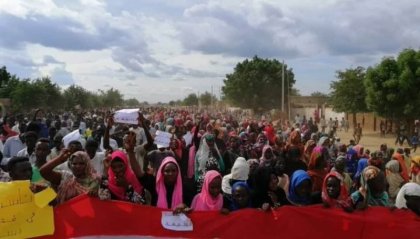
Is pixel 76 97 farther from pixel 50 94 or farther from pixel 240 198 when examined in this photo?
pixel 240 198

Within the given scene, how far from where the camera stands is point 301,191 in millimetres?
5012

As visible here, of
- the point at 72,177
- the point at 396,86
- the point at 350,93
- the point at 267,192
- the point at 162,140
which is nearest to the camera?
the point at 72,177

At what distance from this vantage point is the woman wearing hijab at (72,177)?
14.8 ft

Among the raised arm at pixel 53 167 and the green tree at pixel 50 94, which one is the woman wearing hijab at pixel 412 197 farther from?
the green tree at pixel 50 94

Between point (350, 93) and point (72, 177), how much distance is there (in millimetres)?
38566

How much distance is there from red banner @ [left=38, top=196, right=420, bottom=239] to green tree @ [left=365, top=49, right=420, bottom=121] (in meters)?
27.6

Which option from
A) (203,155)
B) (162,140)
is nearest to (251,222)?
(203,155)

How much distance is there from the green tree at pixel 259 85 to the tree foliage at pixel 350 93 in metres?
13.1

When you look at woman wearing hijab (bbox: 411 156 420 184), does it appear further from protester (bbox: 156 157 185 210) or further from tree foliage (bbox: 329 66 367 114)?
tree foliage (bbox: 329 66 367 114)

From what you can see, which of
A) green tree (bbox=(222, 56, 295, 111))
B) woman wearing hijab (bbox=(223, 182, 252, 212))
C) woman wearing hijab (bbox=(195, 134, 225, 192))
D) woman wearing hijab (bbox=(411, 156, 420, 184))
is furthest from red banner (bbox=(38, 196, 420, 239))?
green tree (bbox=(222, 56, 295, 111))

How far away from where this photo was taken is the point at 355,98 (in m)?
40.7

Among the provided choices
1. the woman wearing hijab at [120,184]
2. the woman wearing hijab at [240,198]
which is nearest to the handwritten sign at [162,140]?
the woman wearing hijab at [120,184]

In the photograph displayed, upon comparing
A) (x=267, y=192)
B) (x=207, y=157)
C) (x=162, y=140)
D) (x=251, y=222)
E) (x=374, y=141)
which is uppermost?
(x=162, y=140)

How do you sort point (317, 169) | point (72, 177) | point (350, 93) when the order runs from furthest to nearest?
point (350, 93), point (317, 169), point (72, 177)
